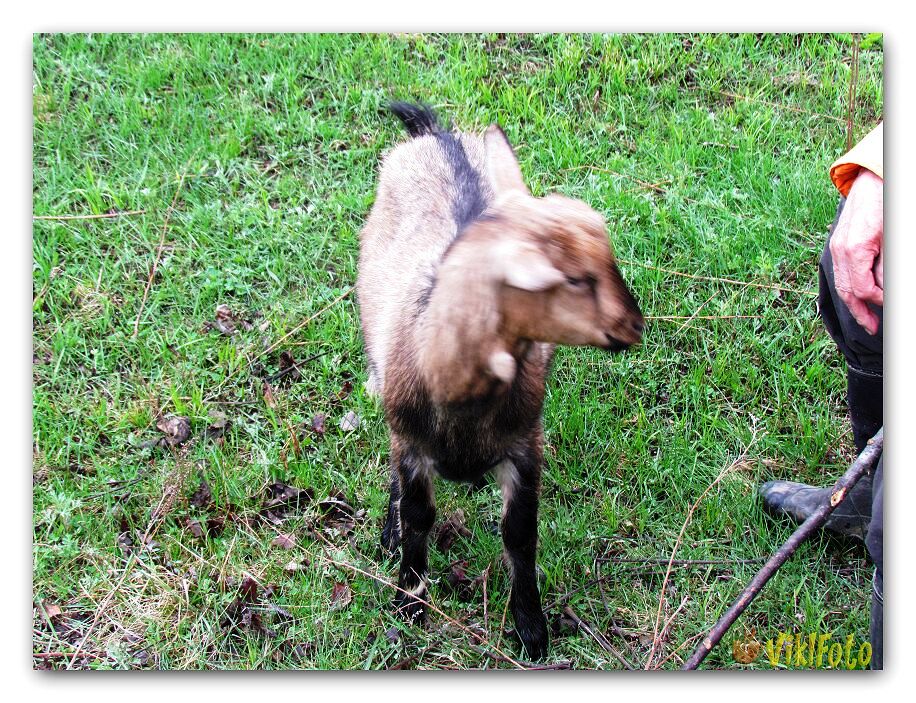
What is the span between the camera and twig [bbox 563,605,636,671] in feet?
8.78

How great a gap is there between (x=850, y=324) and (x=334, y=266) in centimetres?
189

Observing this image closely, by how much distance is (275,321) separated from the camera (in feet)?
11.0

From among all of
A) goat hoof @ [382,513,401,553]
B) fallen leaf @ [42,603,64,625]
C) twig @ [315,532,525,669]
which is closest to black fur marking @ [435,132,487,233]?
goat hoof @ [382,513,401,553]

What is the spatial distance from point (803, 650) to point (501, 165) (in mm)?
1628

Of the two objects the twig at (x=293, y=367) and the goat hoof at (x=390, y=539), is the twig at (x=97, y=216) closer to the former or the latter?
the twig at (x=293, y=367)

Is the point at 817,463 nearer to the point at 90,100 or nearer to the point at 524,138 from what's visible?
the point at 524,138

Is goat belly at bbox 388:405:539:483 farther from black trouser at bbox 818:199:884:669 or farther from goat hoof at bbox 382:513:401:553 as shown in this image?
black trouser at bbox 818:199:884:669

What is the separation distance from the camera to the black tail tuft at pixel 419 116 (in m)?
3.28

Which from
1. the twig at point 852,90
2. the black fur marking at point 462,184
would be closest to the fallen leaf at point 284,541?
the black fur marking at point 462,184

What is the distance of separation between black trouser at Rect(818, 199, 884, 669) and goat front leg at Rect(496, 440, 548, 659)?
90 centimetres

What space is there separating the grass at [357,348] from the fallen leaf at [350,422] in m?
0.03

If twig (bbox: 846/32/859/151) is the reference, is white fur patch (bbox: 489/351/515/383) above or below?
below

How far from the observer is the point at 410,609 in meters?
2.84
